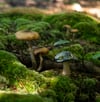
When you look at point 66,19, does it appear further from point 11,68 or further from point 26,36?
point 11,68

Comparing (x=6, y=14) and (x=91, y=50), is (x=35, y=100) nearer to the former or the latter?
(x=91, y=50)

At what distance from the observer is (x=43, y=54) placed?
538 cm

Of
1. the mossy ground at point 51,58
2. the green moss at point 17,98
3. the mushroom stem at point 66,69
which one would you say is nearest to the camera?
the green moss at point 17,98

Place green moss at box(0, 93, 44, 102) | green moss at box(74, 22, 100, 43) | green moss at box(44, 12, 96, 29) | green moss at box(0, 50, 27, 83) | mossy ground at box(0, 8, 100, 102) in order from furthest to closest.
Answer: green moss at box(44, 12, 96, 29), green moss at box(74, 22, 100, 43), green moss at box(0, 50, 27, 83), mossy ground at box(0, 8, 100, 102), green moss at box(0, 93, 44, 102)

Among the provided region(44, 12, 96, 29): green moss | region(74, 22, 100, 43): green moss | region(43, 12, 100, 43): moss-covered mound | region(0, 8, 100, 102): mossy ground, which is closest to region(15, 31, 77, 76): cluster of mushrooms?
region(0, 8, 100, 102): mossy ground

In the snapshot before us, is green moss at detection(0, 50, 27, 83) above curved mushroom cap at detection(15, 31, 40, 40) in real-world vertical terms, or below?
below

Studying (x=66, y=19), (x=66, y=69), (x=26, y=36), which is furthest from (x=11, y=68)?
(x=66, y=19)

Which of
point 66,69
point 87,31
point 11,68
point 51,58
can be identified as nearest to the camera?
point 11,68

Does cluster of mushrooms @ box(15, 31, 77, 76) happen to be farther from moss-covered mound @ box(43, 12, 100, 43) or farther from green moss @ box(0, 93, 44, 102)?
moss-covered mound @ box(43, 12, 100, 43)

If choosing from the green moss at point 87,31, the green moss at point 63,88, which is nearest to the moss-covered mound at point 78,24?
the green moss at point 87,31

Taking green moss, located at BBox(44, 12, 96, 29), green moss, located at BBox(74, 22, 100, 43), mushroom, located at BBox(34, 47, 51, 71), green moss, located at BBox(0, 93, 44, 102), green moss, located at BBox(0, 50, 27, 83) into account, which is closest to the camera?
green moss, located at BBox(0, 93, 44, 102)

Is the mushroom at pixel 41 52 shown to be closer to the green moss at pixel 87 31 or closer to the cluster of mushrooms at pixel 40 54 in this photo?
the cluster of mushrooms at pixel 40 54

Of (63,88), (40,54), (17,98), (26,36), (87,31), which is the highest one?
(26,36)

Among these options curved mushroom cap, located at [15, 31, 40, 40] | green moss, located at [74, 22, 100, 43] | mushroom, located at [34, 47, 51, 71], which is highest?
curved mushroom cap, located at [15, 31, 40, 40]
